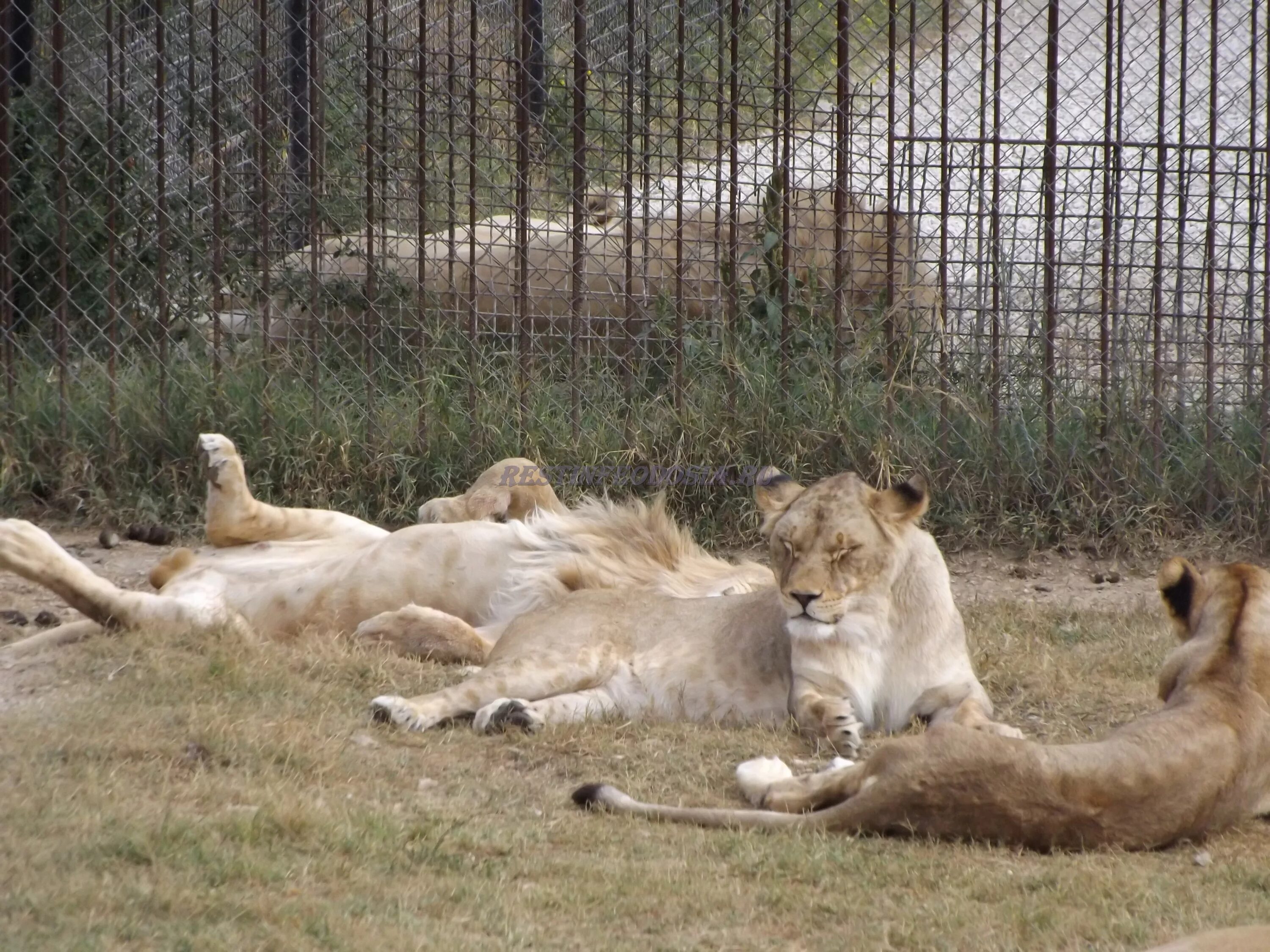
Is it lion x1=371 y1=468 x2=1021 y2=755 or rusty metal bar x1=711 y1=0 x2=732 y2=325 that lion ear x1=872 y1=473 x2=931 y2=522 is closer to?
lion x1=371 y1=468 x2=1021 y2=755

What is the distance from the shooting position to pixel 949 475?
246 inches

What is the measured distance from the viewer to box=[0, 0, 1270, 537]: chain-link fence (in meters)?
6.20

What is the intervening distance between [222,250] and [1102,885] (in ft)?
16.2

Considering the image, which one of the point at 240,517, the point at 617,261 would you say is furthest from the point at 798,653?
the point at 617,261

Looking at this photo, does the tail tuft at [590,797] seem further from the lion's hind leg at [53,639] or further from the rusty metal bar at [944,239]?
the rusty metal bar at [944,239]

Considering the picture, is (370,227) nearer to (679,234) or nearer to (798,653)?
(679,234)

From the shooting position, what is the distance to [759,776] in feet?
11.0

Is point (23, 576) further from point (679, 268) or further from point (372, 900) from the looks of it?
point (679, 268)

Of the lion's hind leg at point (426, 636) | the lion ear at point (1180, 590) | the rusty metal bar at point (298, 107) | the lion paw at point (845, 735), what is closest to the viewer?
the lion ear at point (1180, 590)

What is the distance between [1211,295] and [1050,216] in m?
0.73

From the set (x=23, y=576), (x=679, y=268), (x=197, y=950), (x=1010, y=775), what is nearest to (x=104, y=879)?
(x=197, y=950)

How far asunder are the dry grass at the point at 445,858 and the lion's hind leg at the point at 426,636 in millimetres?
614

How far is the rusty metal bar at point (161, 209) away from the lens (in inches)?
240

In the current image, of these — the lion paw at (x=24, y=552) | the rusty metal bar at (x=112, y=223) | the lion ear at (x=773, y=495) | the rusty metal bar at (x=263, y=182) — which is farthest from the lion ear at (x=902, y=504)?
the rusty metal bar at (x=112, y=223)
